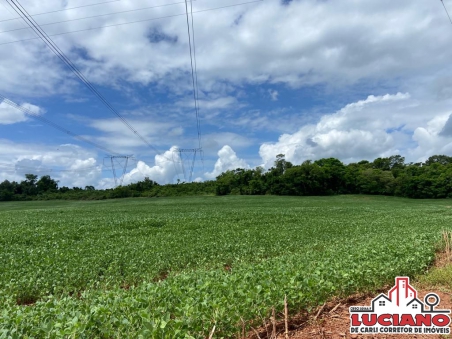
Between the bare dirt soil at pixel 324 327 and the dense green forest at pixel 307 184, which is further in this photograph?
Result: the dense green forest at pixel 307 184

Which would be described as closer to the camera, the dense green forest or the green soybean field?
the green soybean field

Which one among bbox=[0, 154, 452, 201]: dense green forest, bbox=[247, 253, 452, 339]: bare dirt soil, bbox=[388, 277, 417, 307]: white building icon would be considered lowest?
bbox=[247, 253, 452, 339]: bare dirt soil

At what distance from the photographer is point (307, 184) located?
95.1 meters

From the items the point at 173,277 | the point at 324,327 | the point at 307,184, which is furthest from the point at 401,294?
the point at 307,184

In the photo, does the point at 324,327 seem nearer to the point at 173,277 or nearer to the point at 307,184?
the point at 173,277

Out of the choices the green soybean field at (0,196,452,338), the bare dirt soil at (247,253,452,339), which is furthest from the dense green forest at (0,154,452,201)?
the bare dirt soil at (247,253,452,339)

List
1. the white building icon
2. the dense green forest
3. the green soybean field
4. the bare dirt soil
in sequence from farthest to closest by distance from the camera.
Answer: the dense green forest → the white building icon → the bare dirt soil → the green soybean field

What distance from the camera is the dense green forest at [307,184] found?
3445 inches

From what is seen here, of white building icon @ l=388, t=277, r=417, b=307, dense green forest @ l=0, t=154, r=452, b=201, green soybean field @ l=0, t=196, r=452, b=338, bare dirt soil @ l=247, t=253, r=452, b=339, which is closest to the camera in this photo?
green soybean field @ l=0, t=196, r=452, b=338

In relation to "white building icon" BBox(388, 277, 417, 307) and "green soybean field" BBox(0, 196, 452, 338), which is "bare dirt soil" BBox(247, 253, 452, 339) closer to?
"green soybean field" BBox(0, 196, 452, 338)

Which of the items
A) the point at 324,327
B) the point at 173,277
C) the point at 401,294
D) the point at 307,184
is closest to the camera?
the point at 324,327

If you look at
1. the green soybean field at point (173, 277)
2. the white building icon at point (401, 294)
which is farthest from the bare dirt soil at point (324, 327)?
the white building icon at point (401, 294)

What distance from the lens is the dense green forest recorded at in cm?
8750

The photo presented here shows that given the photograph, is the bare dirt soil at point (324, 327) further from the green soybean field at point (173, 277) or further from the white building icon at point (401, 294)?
the white building icon at point (401, 294)
